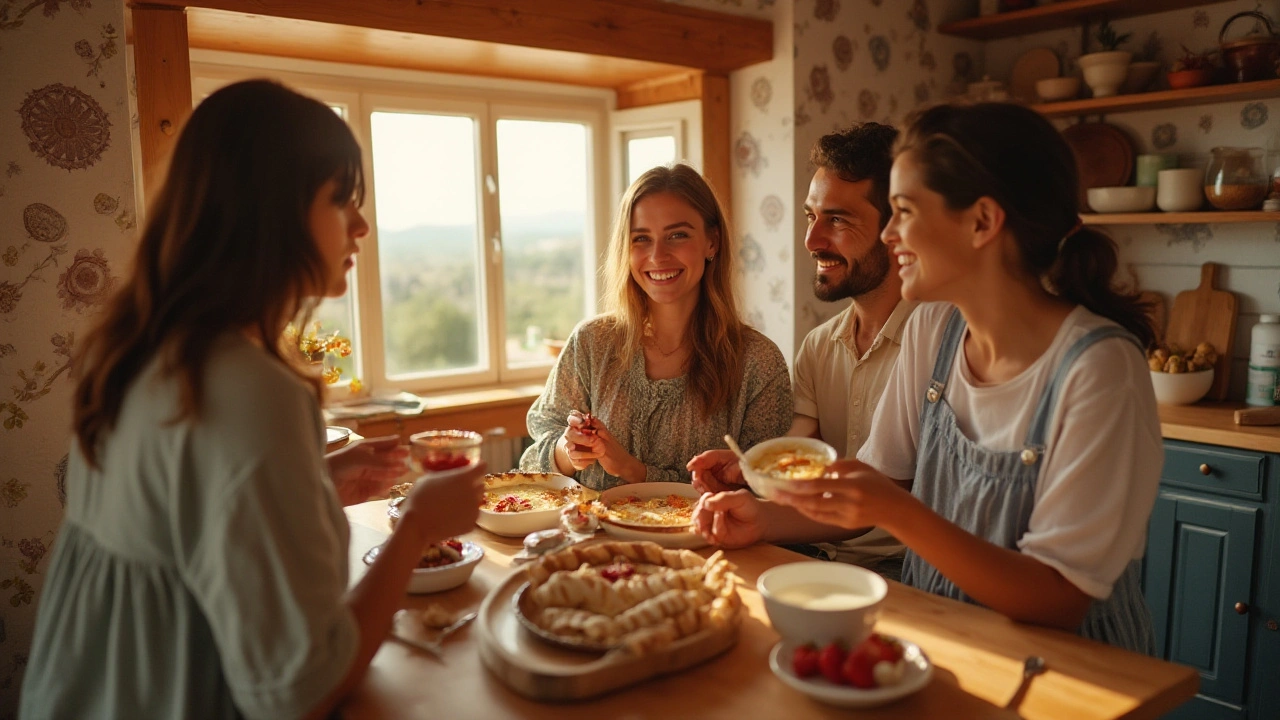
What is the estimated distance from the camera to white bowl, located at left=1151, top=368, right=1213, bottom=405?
3090 mm

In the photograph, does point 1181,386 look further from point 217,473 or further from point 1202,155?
Result: point 217,473

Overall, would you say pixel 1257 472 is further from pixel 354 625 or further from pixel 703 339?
pixel 354 625

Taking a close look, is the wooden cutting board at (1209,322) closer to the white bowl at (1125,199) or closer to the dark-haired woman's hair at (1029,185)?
the white bowl at (1125,199)

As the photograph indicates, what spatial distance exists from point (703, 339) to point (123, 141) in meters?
1.55

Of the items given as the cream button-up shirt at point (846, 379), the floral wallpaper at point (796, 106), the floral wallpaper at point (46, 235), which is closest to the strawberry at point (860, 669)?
the cream button-up shirt at point (846, 379)

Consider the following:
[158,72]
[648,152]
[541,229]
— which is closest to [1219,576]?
[648,152]

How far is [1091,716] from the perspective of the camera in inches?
42.6

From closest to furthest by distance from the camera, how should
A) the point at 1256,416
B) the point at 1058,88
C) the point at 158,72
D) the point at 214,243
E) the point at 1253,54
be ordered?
1. the point at 214,243
2. the point at 158,72
3. the point at 1256,416
4. the point at 1253,54
5. the point at 1058,88

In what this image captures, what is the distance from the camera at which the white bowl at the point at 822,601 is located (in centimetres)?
114

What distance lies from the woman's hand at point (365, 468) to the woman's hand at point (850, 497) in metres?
0.67

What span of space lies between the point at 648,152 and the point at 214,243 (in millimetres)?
2947

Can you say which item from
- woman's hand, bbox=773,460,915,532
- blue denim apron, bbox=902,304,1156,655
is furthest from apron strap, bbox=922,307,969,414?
woman's hand, bbox=773,460,915,532

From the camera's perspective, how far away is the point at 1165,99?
325 cm

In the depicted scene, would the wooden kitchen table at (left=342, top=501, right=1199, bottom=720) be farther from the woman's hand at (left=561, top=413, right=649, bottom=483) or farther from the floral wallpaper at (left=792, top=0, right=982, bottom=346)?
the floral wallpaper at (left=792, top=0, right=982, bottom=346)
